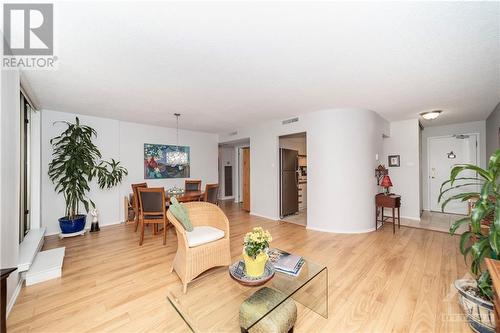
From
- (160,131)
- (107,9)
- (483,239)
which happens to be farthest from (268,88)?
(160,131)

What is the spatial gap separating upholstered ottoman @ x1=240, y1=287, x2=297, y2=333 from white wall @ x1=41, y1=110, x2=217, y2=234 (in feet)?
14.7

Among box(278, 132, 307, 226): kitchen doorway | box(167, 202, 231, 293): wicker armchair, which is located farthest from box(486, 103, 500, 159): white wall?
box(167, 202, 231, 293): wicker armchair

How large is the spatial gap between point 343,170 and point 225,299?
129 inches

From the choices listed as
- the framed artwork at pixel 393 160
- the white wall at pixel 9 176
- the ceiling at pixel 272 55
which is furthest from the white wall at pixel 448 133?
the white wall at pixel 9 176

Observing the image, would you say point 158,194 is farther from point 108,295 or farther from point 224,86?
point 224,86

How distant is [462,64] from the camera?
2.23m

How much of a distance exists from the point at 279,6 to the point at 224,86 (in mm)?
1487

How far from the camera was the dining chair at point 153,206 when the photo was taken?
3307mm

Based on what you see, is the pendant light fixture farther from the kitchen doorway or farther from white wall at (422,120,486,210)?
white wall at (422,120,486,210)

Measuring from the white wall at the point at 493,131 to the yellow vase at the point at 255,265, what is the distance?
5.12 m

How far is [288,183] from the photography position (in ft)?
16.9

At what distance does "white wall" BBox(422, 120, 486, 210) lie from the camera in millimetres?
4965

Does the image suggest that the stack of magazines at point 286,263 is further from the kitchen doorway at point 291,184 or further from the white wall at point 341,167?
the kitchen doorway at point 291,184

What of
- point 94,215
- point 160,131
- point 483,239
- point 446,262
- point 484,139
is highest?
point 160,131
